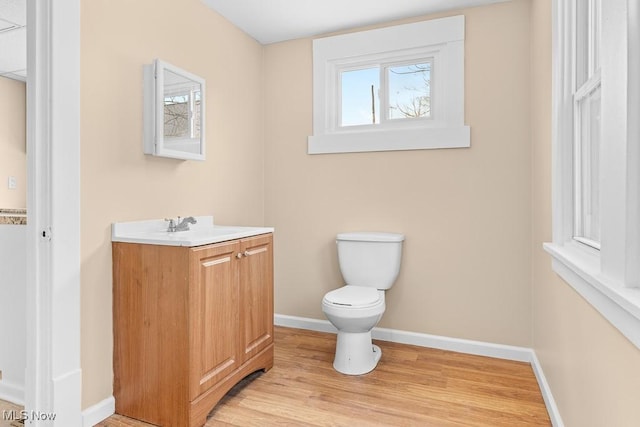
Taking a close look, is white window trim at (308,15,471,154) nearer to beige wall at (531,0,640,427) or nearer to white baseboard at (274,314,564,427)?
beige wall at (531,0,640,427)

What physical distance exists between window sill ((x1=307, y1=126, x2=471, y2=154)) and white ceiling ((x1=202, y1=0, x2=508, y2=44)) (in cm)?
77

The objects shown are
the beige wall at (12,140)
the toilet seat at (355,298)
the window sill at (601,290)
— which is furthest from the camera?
the beige wall at (12,140)

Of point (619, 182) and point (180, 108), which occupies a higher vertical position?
point (180, 108)

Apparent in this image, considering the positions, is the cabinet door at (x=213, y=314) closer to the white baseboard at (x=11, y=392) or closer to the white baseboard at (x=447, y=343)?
the white baseboard at (x=11, y=392)

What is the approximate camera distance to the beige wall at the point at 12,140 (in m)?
3.74

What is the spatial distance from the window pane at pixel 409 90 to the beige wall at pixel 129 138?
1.16 m

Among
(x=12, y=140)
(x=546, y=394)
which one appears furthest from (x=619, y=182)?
(x=12, y=140)

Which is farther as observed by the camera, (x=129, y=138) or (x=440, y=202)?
(x=440, y=202)

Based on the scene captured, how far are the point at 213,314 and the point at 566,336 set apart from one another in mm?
1486

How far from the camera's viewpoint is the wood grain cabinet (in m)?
1.63

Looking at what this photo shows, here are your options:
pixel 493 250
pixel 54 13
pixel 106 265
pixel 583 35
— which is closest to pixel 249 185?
pixel 106 265

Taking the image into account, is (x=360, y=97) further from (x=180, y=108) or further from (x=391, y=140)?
(x=180, y=108)

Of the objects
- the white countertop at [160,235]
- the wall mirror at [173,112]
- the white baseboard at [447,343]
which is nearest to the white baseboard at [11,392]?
the white countertop at [160,235]

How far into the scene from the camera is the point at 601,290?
96cm
